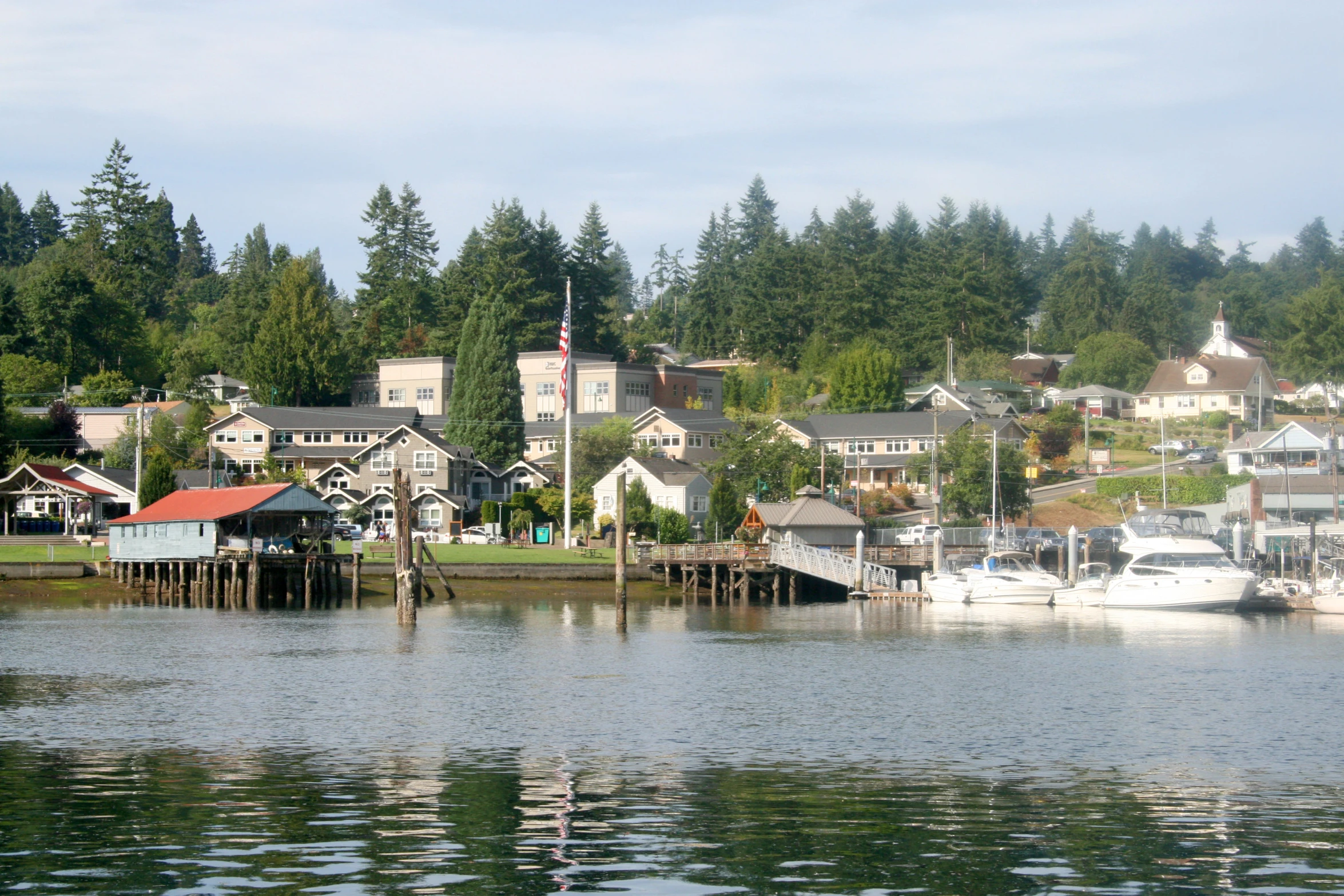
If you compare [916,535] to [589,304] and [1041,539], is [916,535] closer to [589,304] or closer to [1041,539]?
[1041,539]

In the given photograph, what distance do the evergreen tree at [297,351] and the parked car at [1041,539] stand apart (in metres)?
77.1

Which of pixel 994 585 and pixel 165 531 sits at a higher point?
pixel 165 531

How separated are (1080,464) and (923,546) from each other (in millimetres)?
46300

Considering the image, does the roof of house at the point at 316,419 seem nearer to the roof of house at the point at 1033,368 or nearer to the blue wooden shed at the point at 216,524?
the blue wooden shed at the point at 216,524

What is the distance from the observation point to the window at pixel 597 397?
13425cm

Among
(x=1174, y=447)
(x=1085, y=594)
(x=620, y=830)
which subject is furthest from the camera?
(x=1174, y=447)

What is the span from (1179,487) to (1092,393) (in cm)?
4407

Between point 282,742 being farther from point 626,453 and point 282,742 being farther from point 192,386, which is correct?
point 192,386

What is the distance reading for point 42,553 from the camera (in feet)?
262

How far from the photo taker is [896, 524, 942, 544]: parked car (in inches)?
3391

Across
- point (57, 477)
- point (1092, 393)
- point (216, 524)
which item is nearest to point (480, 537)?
point (216, 524)

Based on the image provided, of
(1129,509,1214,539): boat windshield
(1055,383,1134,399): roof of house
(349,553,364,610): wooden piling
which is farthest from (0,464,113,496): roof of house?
(1055,383,1134,399): roof of house

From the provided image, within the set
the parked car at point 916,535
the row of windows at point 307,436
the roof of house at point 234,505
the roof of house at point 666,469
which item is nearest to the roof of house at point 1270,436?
the parked car at point 916,535

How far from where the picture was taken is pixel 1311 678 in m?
41.8
